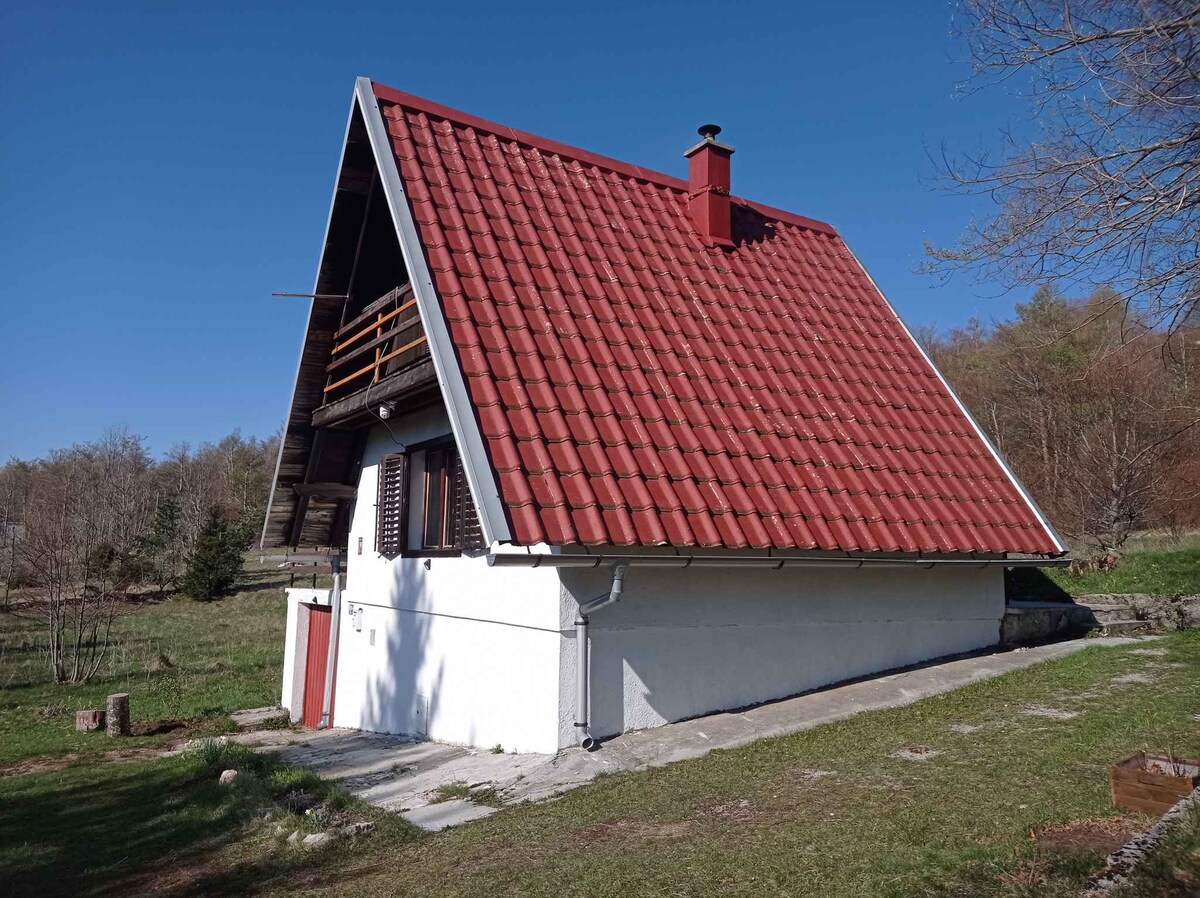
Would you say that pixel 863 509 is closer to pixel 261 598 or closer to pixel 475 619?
pixel 475 619

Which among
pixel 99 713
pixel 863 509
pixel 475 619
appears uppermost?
pixel 863 509

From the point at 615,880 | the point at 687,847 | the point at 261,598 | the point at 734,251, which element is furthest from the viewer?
the point at 261,598

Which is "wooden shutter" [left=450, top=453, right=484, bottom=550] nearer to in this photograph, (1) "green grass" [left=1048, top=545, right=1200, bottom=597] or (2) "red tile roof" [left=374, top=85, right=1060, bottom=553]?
(2) "red tile roof" [left=374, top=85, right=1060, bottom=553]

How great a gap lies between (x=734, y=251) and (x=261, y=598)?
94.2ft

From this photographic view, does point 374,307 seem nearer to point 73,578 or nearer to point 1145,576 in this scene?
point 1145,576

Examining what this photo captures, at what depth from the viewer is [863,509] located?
8.52 metres

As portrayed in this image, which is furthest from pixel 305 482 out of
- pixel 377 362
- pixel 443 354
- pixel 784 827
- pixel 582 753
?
pixel 784 827

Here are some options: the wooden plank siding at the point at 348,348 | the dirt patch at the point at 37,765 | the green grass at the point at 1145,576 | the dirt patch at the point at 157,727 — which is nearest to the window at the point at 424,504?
the wooden plank siding at the point at 348,348

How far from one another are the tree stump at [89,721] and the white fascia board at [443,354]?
11.0m

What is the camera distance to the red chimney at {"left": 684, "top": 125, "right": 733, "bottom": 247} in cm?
1166

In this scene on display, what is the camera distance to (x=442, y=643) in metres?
9.28

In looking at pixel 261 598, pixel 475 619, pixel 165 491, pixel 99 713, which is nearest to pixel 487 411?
pixel 475 619

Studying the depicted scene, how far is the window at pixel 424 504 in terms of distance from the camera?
30.9ft

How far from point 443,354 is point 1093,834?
5605mm
